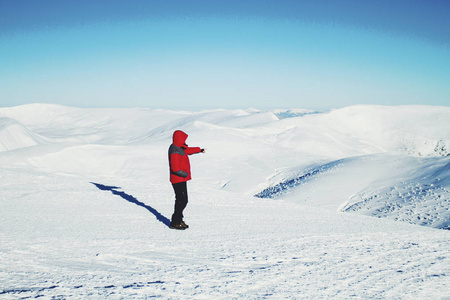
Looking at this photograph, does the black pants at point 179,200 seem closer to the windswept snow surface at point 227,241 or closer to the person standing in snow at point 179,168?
the person standing in snow at point 179,168

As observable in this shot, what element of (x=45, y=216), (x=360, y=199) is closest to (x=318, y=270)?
(x=45, y=216)

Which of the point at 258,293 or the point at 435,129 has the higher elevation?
the point at 435,129

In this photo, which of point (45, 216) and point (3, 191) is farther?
point (3, 191)

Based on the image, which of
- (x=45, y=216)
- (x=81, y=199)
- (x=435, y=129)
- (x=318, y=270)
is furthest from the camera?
(x=435, y=129)

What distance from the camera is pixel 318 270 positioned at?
3457 mm

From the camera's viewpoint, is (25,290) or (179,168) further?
(179,168)

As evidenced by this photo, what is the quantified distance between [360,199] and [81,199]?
10706mm

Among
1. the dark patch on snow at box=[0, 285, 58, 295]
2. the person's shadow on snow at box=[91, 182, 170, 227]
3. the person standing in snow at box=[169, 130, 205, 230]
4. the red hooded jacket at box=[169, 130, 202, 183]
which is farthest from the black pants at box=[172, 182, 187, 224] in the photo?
the dark patch on snow at box=[0, 285, 58, 295]

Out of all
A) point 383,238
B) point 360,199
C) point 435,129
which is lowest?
point 360,199

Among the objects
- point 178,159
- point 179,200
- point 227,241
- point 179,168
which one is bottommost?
Answer: point 227,241

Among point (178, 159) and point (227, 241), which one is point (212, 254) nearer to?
point (227, 241)

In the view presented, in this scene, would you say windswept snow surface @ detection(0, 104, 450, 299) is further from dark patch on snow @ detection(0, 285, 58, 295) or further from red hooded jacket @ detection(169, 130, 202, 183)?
red hooded jacket @ detection(169, 130, 202, 183)

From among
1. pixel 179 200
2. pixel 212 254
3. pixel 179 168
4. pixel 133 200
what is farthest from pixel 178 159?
pixel 133 200

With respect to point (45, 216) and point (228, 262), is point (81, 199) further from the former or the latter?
point (228, 262)
